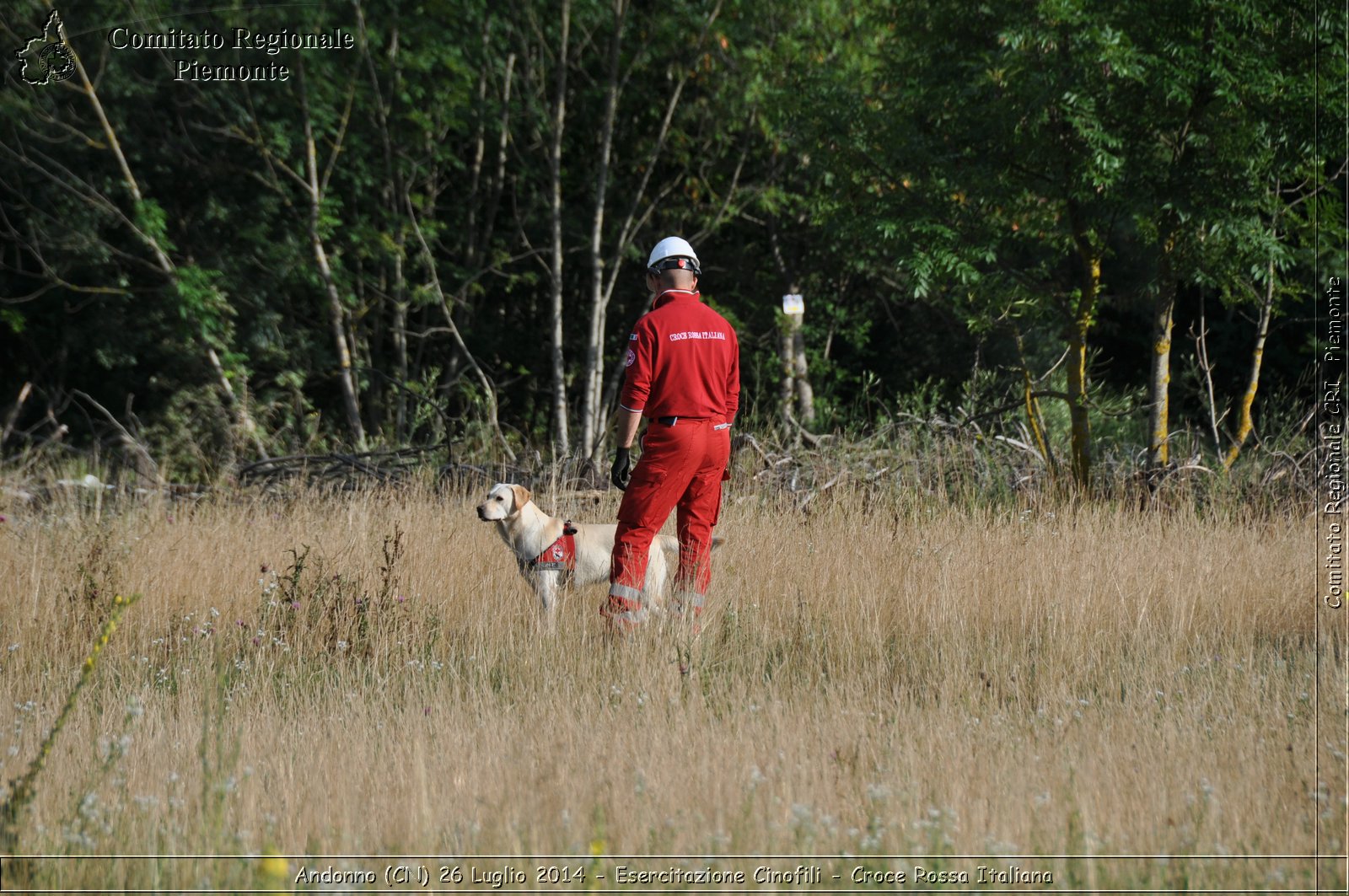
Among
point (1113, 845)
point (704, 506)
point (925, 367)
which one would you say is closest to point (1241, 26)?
point (704, 506)

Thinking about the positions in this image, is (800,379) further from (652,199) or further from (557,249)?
(652,199)

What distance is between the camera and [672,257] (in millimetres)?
5629

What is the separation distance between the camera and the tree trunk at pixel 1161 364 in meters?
8.84

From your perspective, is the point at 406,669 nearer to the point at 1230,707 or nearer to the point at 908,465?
the point at 1230,707

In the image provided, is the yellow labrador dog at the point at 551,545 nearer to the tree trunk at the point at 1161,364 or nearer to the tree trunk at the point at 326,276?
the tree trunk at the point at 1161,364

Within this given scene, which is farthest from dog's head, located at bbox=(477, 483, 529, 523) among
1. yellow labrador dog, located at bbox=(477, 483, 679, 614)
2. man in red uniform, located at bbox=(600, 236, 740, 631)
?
man in red uniform, located at bbox=(600, 236, 740, 631)

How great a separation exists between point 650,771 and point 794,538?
3.35m

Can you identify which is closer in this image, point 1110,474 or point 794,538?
point 794,538

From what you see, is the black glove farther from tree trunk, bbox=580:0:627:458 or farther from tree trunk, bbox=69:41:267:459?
tree trunk, bbox=580:0:627:458

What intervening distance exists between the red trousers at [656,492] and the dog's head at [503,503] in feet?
2.35

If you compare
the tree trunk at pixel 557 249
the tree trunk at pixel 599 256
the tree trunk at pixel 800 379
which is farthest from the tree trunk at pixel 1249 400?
the tree trunk at pixel 557 249

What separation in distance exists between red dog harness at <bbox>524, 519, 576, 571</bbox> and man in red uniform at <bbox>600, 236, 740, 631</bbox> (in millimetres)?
351

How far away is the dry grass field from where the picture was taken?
3297mm

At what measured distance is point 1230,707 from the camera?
4246 mm
